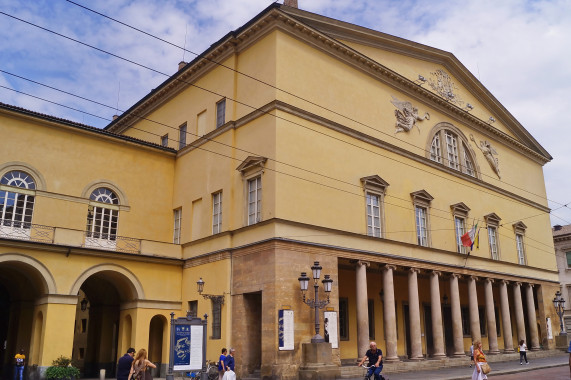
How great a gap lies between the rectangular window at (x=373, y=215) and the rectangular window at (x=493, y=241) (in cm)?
1164

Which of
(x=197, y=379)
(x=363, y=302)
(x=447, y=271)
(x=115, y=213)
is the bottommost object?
(x=197, y=379)

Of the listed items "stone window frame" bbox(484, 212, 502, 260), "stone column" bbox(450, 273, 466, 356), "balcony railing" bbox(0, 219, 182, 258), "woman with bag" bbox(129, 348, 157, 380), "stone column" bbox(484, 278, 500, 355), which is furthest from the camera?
"stone window frame" bbox(484, 212, 502, 260)

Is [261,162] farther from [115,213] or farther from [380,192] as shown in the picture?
[115,213]

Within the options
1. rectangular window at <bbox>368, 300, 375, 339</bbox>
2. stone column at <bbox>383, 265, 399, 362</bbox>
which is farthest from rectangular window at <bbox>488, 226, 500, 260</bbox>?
stone column at <bbox>383, 265, 399, 362</bbox>

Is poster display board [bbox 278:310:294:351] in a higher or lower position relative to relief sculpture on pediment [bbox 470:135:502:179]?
lower

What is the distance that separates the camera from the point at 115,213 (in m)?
26.2

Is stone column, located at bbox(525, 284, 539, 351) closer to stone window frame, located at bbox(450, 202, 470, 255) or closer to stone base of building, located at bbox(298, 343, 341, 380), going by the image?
stone window frame, located at bbox(450, 202, 470, 255)

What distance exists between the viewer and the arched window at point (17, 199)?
22.9 metres

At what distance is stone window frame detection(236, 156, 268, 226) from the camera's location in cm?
2223

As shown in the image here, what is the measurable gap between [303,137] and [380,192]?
214 inches

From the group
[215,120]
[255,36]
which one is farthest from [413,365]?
[255,36]

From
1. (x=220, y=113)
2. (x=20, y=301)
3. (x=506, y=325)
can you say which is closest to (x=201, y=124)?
(x=220, y=113)

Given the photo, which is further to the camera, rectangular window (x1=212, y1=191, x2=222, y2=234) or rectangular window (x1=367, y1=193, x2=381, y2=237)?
rectangular window (x1=367, y1=193, x2=381, y2=237)

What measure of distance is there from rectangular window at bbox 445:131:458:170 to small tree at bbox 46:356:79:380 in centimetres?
2351
